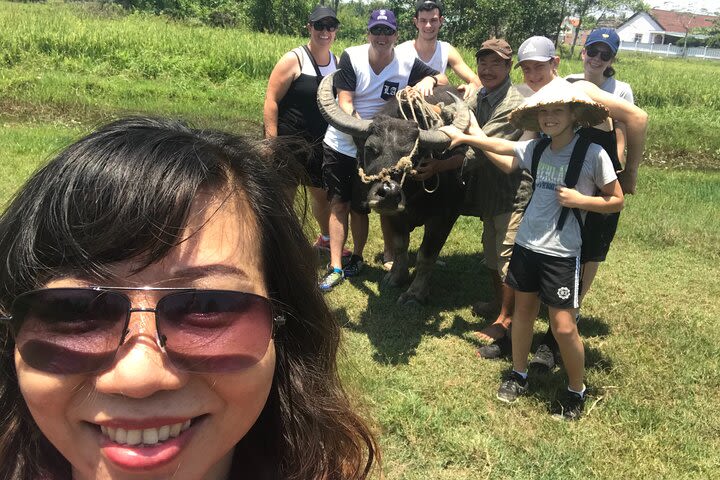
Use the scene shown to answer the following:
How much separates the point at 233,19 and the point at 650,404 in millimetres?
33911

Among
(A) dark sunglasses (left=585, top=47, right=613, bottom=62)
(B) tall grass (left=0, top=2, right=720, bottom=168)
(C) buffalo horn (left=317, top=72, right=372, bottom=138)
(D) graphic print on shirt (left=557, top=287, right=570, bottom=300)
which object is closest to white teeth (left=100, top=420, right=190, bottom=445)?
(D) graphic print on shirt (left=557, top=287, right=570, bottom=300)

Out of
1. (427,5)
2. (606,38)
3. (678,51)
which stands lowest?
(678,51)

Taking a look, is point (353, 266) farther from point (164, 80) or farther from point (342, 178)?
point (164, 80)

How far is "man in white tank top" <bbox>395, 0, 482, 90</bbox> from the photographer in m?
5.20

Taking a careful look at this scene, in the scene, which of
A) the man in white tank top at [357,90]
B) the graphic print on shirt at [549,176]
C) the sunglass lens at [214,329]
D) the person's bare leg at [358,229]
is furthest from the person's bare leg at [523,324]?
the sunglass lens at [214,329]

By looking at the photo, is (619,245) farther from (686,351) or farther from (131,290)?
(131,290)

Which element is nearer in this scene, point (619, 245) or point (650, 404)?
point (650, 404)

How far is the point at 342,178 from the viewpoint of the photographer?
208 inches

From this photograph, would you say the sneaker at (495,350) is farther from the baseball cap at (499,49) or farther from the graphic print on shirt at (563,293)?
the baseball cap at (499,49)

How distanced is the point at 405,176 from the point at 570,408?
204cm

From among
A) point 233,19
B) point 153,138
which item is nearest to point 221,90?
point 153,138

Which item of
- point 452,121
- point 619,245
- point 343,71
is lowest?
point 619,245

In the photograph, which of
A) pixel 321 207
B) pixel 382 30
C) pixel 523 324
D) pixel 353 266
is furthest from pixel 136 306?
pixel 321 207

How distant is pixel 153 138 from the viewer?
1.10 m
